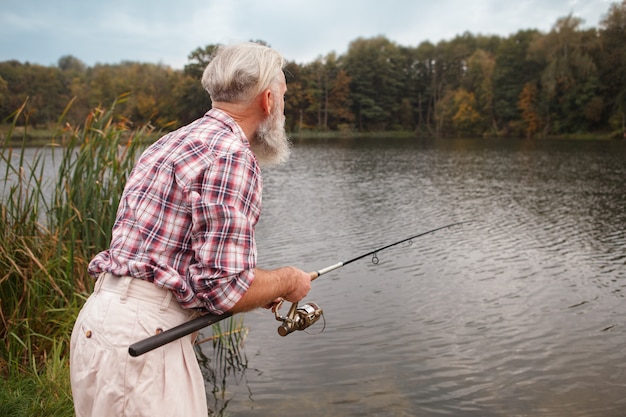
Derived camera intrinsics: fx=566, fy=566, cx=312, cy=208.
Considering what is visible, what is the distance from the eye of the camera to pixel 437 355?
6.39m

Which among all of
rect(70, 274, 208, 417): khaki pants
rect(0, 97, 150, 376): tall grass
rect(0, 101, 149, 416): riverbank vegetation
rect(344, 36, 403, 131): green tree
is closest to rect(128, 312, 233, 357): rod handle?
rect(70, 274, 208, 417): khaki pants

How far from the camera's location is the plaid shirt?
5.84ft

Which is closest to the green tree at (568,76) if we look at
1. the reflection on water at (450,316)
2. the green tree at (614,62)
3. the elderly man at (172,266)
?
the green tree at (614,62)

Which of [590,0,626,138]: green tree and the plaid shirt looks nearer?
the plaid shirt

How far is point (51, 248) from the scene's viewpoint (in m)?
5.03

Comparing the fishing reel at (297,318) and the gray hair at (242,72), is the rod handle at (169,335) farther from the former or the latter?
the gray hair at (242,72)

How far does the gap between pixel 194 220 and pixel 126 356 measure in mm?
513

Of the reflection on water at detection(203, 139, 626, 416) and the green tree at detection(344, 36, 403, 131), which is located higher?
the green tree at detection(344, 36, 403, 131)

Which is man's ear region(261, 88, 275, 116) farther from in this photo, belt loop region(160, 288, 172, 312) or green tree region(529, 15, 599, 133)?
green tree region(529, 15, 599, 133)

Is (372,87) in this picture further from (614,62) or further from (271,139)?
(271,139)

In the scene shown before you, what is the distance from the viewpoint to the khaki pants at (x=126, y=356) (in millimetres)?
1874

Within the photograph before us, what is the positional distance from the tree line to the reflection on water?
90.5 feet

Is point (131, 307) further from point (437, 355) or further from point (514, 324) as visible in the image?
point (514, 324)

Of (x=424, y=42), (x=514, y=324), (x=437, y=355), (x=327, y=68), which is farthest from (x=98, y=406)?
(x=424, y=42)
